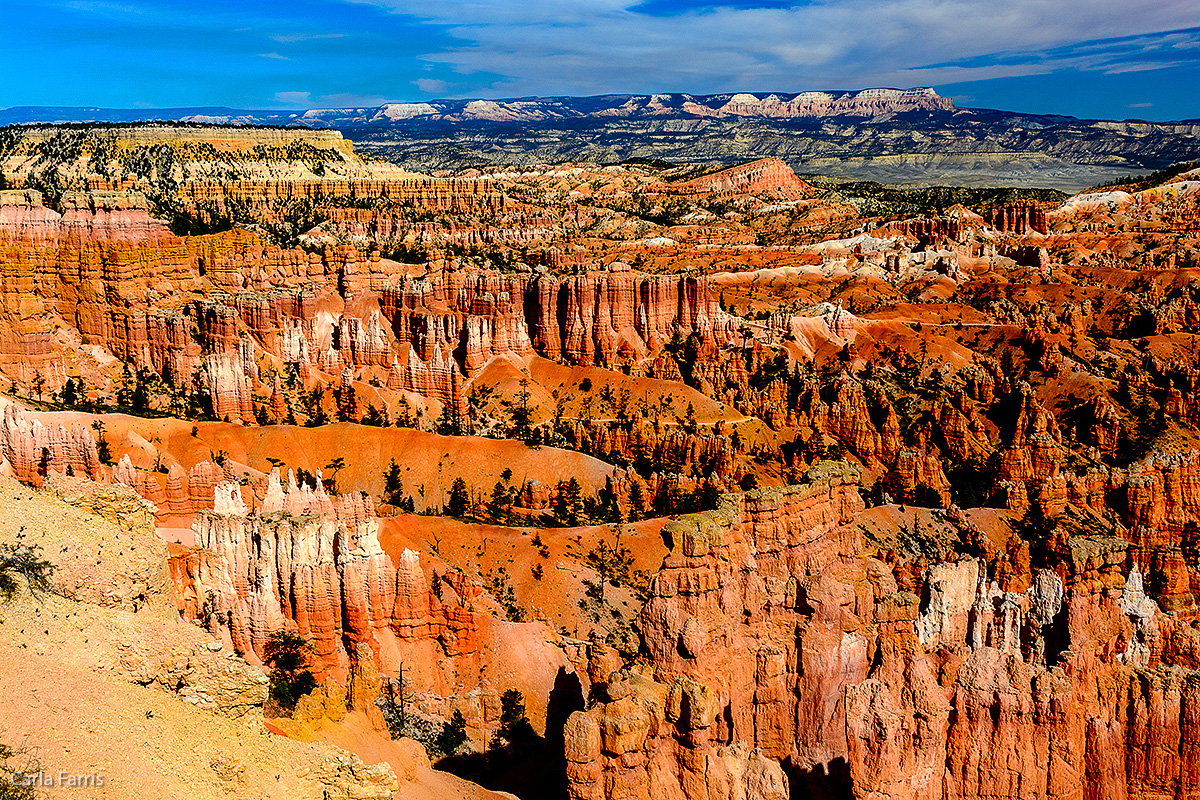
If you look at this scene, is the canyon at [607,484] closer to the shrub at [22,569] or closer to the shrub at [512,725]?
the shrub at [512,725]

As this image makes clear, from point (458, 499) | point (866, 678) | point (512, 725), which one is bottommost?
point (512, 725)

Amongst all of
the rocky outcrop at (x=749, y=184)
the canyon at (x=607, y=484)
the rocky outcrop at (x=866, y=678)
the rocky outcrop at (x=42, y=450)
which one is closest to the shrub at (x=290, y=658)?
the canyon at (x=607, y=484)

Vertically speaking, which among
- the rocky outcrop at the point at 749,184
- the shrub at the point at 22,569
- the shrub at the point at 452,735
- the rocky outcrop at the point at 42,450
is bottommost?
the shrub at the point at 452,735

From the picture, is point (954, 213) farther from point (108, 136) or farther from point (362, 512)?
point (362, 512)

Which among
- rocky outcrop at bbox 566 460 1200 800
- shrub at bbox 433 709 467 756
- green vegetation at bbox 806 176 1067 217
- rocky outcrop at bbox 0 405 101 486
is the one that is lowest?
shrub at bbox 433 709 467 756

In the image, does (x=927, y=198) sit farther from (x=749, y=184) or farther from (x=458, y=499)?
(x=458, y=499)

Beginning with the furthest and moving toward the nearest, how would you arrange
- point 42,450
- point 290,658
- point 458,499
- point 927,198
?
point 927,198
point 458,499
point 42,450
point 290,658

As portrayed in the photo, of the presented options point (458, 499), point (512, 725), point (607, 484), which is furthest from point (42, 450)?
point (607, 484)

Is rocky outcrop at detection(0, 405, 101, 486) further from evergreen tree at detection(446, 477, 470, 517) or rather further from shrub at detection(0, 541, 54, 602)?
shrub at detection(0, 541, 54, 602)

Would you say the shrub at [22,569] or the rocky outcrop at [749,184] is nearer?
the shrub at [22,569]

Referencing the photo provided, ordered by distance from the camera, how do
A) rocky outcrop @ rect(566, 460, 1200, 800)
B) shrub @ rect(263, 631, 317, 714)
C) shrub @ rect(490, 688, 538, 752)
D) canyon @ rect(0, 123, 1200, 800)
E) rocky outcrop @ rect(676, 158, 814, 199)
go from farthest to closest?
rocky outcrop @ rect(676, 158, 814, 199) → shrub @ rect(490, 688, 538, 752) → shrub @ rect(263, 631, 317, 714) → canyon @ rect(0, 123, 1200, 800) → rocky outcrop @ rect(566, 460, 1200, 800)

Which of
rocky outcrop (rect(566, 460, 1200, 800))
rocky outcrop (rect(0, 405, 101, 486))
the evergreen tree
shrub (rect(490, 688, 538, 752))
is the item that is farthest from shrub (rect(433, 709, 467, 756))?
the evergreen tree
